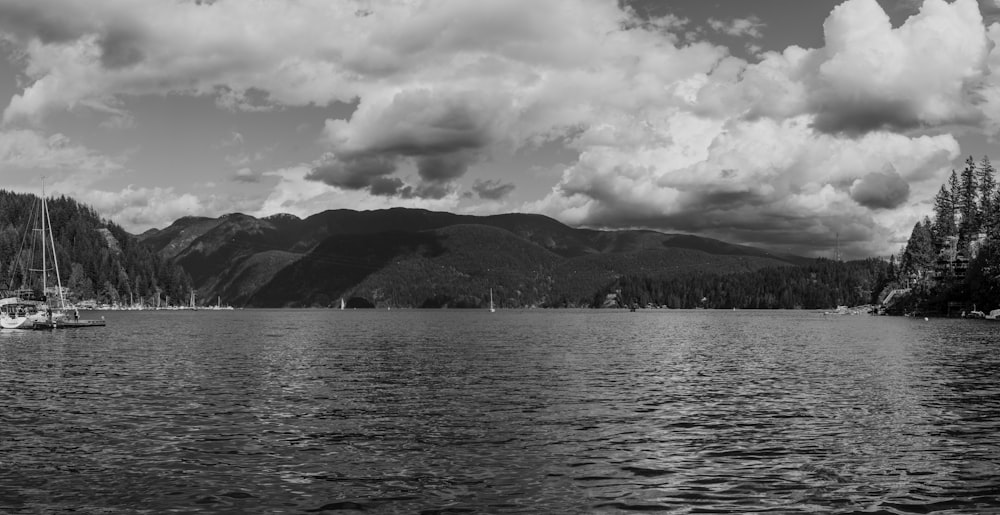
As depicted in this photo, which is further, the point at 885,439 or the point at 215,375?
the point at 215,375

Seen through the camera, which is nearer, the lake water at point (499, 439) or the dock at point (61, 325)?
the lake water at point (499, 439)

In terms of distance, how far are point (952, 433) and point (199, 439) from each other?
35.9 metres

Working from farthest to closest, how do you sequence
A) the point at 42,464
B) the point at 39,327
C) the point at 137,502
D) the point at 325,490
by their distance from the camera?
the point at 39,327 → the point at 42,464 → the point at 325,490 → the point at 137,502

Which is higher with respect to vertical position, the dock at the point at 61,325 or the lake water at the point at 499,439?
the dock at the point at 61,325

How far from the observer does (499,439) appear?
34.2 metres

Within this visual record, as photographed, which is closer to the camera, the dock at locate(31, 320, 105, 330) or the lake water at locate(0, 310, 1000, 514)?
the lake water at locate(0, 310, 1000, 514)

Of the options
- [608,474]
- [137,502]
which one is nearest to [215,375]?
[137,502]

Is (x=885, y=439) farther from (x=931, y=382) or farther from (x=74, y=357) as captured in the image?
(x=74, y=357)

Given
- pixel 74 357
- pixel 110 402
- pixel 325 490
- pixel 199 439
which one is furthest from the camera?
pixel 74 357

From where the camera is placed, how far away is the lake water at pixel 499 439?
24.3m

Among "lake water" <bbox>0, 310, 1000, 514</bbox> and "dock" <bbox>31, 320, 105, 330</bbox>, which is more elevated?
"dock" <bbox>31, 320, 105, 330</bbox>

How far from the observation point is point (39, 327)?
152 meters

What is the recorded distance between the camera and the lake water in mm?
24344

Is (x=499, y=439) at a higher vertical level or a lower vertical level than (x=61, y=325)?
lower
